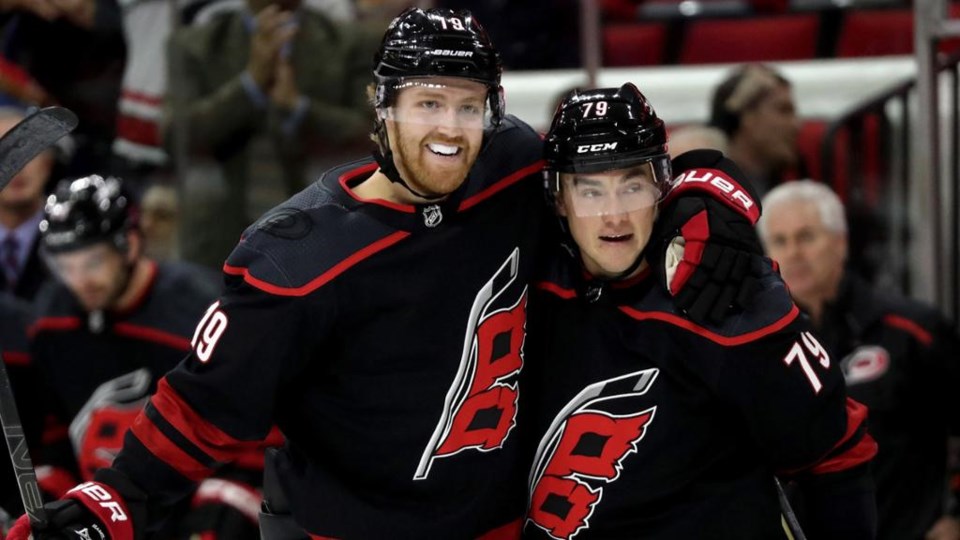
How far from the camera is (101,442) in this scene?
418cm

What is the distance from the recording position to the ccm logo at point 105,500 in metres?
2.57

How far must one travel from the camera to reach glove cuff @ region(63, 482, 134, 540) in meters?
2.56

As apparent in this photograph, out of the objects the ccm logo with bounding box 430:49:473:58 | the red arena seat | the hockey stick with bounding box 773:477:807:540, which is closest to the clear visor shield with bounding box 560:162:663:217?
the ccm logo with bounding box 430:49:473:58

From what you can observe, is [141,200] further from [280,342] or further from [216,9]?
[280,342]

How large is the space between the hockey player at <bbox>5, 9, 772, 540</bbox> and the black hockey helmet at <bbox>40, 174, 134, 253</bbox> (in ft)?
5.28

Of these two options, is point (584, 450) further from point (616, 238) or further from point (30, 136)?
point (30, 136)

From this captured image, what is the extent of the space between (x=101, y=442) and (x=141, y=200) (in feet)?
3.17

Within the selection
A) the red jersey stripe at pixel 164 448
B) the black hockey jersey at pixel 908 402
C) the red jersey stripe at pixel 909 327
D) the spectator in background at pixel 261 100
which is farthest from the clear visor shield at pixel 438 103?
the spectator in background at pixel 261 100

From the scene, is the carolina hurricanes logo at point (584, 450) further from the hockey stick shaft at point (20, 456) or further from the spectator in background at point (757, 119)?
the spectator in background at point (757, 119)

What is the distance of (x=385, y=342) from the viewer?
2668 mm

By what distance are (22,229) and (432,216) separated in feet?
8.02

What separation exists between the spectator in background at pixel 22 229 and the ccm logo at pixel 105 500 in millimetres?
2320

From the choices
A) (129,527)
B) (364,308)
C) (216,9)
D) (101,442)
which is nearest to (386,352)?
(364,308)

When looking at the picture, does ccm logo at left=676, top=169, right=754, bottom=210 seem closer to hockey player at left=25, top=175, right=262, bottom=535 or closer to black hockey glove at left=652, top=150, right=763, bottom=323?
black hockey glove at left=652, top=150, right=763, bottom=323
